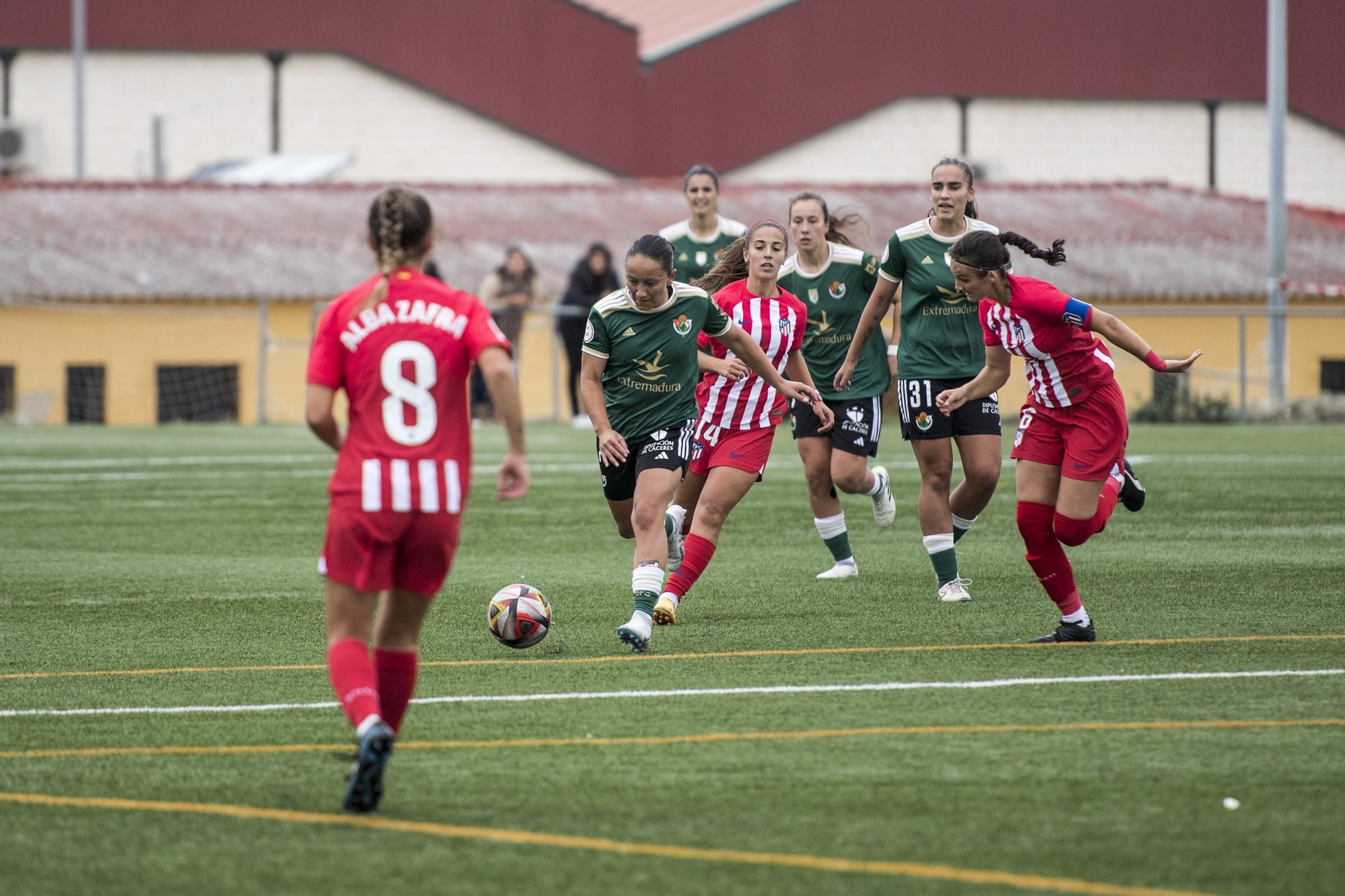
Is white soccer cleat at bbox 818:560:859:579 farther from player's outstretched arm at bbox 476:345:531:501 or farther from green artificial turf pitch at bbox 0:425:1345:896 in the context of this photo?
player's outstretched arm at bbox 476:345:531:501

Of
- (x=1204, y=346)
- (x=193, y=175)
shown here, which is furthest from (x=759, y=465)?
(x=193, y=175)

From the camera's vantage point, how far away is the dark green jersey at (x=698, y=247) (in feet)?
41.1

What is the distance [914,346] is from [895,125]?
Result: 113 feet

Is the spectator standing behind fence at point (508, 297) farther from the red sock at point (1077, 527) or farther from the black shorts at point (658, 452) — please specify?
the red sock at point (1077, 527)

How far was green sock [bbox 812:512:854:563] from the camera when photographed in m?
10.4

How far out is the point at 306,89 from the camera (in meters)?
40.9

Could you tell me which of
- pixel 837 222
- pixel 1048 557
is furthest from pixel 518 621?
pixel 837 222

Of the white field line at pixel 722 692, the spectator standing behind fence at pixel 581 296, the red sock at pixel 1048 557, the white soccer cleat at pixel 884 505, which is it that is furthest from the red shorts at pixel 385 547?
the spectator standing behind fence at pixel 581 296

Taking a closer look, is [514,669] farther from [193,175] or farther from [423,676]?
[193,175]

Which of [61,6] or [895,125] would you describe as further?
[895,125]

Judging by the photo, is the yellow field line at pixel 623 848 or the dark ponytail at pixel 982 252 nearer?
the yellow field line at pixel 623 848

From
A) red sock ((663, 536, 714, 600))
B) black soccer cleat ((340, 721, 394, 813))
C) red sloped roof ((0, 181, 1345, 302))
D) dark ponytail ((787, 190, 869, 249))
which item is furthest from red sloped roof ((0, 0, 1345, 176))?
black soccer cleat ((340, 721, 394, 813))

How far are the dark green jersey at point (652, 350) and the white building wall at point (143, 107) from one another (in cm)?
3440

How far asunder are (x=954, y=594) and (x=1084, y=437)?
168 cm
